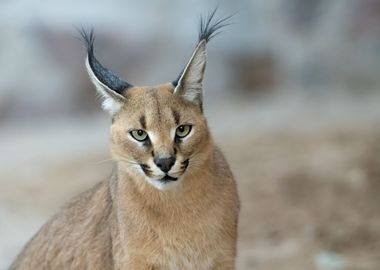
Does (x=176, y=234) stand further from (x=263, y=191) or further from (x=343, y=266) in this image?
(x=263, y=191)

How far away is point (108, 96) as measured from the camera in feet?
16.6

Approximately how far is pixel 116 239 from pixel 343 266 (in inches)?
90.5

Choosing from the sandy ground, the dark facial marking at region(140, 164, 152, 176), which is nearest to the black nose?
the dark facial marking at region(140, 164, 152, 176)

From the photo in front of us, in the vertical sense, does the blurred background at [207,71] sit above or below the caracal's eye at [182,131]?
below

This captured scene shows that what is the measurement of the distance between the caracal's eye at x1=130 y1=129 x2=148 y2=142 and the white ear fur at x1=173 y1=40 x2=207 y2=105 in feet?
0.94

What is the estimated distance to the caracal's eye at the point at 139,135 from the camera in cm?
487

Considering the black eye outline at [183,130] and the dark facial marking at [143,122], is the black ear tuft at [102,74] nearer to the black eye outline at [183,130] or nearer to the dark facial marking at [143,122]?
the dark facial marking at [143,122]

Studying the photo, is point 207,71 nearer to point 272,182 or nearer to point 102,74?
point 272,182

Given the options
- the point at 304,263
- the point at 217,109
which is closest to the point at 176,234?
the point at 304,263

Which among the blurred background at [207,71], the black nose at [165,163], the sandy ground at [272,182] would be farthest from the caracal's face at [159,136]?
the blurred background at [207,71]

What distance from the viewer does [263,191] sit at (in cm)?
823

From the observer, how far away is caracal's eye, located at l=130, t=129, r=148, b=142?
487 centimetres

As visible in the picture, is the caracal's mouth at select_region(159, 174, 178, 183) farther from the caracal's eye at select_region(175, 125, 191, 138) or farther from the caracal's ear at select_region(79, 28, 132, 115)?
the caracal's ear at select_region(79, 28, 132, 115)

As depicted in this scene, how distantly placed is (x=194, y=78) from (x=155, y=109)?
0.86 feet
